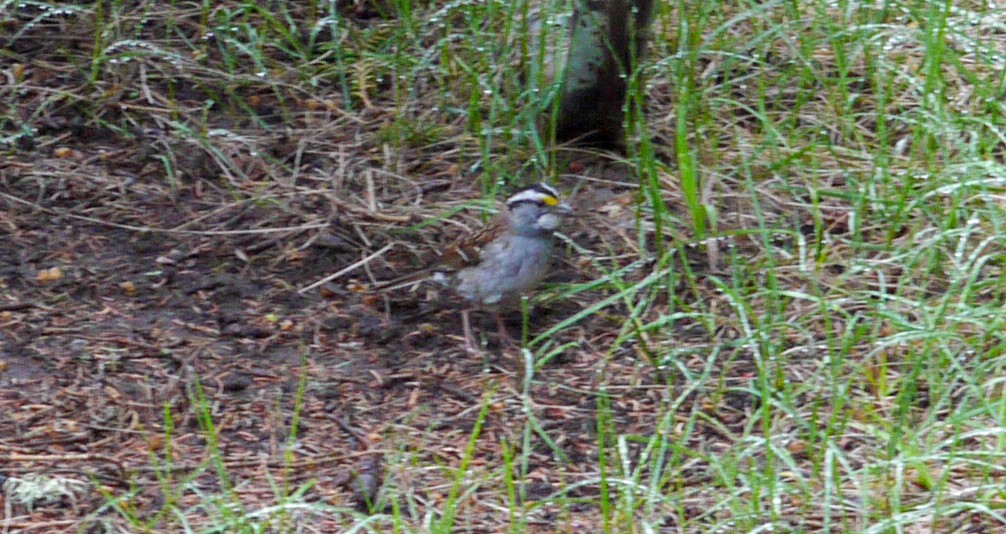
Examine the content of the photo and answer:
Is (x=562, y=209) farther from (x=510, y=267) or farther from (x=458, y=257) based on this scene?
(x=458, y=257)

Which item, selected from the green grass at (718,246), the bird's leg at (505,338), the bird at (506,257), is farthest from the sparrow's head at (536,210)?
the bird's leg at (505,338)

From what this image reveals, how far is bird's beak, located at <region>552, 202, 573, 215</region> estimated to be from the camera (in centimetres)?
505

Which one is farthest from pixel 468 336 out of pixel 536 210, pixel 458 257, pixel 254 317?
pixel 254 317

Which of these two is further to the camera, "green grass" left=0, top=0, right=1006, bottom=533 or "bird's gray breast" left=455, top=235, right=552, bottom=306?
"bird's gray breast" left=455, top=235, right=552, bottom=306

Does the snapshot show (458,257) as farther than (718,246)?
No

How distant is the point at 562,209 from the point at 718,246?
0.63 meters

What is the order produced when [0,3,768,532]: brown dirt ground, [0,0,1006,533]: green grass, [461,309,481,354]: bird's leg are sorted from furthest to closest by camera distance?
[461,309,481,354]: bird's leg → [0,3,768,532]: brown dirt ground → [0,0,1006,533]: green grass

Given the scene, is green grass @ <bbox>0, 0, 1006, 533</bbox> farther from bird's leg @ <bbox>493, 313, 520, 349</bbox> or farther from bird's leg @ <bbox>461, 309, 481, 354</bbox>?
bird's leg @ <bbox>461, 309, 481, 354</bbox>

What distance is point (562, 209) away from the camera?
5078 mm

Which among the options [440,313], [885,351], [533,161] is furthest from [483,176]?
[885,351]

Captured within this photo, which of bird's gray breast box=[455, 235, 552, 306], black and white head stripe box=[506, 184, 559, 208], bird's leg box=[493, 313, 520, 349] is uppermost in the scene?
black and white head stripe box=[506, 184, 559, 208]

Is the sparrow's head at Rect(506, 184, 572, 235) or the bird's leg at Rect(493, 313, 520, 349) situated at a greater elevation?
the sparrow's head at Rect(506, 184, 572, 235)

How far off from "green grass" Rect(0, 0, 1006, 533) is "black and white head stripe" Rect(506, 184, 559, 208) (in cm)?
29

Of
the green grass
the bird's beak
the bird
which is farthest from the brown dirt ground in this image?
the bird's beak
